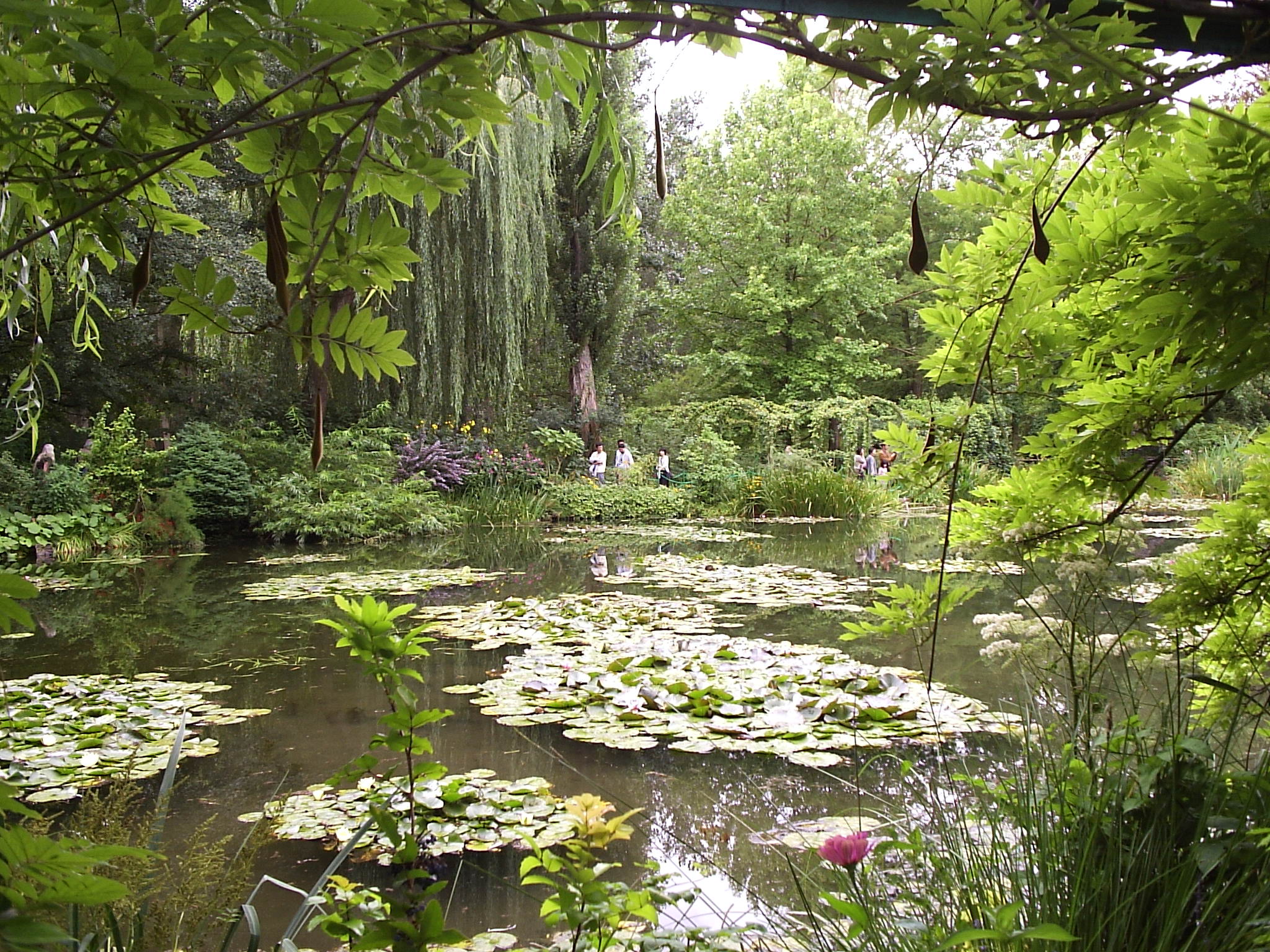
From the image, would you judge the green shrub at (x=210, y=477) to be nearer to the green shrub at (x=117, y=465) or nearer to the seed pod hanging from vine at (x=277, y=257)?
the green shrub at (x=117, y=465)

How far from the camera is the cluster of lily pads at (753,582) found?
629 cm

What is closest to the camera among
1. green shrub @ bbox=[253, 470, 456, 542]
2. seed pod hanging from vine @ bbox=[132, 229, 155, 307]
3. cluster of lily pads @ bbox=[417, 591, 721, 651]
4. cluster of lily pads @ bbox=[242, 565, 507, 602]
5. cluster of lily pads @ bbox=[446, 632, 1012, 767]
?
seed pod hanging from vine @ bbox=[132, 229, 155, 307]

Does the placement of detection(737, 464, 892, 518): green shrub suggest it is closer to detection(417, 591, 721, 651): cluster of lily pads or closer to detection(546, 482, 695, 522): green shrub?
detection(546, 482, 695, 522): green shrub

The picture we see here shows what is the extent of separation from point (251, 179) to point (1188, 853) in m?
13.6

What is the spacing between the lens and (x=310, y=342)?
A: 39.7 inches

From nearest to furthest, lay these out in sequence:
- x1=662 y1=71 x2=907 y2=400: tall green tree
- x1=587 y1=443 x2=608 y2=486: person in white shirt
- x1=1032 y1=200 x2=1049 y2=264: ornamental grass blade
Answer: x1=1032 y1=200 x2=1049 y2=264: ornamental grass blade
x1=587 y1=443 x2=608 y2=486: person in white shirt
x1=662 y1=71 x2=907 y2=400: tall green tree

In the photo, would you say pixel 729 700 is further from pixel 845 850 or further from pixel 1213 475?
pixel 1213 475

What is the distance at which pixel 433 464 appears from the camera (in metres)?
13.0

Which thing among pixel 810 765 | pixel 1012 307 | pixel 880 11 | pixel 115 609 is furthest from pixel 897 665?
pixel 115 609

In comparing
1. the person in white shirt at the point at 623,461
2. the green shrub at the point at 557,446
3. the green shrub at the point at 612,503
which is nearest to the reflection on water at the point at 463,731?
the green shrub at the point at 612,503

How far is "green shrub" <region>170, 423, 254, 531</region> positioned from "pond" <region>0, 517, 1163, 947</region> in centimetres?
172

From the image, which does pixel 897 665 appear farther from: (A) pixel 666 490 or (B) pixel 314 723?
(A) pixel 666 490

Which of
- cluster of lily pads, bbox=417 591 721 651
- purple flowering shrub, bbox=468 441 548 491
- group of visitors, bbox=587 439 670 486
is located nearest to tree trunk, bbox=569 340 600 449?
group of visitors, bbox=587 439 670 486

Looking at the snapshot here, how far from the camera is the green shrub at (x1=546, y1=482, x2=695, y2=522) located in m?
13.2
